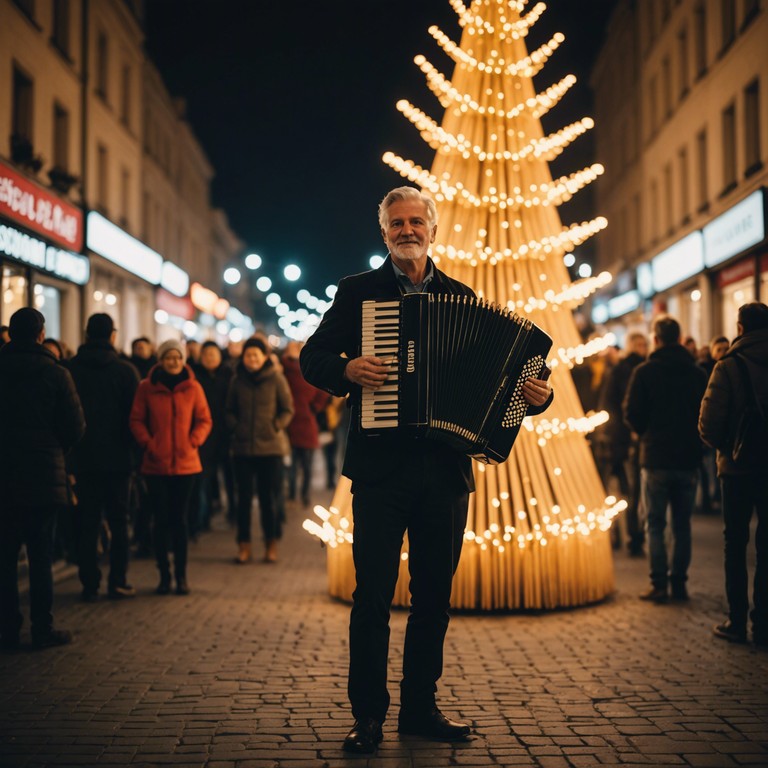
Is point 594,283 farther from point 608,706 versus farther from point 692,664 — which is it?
point 608,706

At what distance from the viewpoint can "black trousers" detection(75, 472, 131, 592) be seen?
8562 mm

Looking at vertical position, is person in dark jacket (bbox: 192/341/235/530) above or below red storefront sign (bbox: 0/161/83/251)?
below

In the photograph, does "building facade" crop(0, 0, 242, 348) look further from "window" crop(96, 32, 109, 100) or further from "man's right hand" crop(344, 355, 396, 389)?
"man's right hand" crop(344, 355, 396, 389)

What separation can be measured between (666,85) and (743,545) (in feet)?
81.8

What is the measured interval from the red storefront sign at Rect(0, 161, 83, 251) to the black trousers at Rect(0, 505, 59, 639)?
27.1 feet

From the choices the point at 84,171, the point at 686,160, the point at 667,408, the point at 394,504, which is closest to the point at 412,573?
the point at 394,504

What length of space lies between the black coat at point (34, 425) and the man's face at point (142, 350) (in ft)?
17.3

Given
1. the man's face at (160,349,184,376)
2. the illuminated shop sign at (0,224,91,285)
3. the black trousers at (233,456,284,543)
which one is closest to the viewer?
the man's face at (160,349,184,376)

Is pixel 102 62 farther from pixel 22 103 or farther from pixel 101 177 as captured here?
pixel 22 103

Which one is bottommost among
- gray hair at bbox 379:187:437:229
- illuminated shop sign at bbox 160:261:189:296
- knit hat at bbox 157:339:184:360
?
knit hat at bbox 157:339:184:360

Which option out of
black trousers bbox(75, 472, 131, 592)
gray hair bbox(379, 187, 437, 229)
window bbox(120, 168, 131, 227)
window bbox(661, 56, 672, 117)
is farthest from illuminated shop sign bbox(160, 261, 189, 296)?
gray hair bbox(379, 187, 437, 229)

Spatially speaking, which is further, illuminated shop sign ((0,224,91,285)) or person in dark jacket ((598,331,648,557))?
illuminated shop sign ((0,224,91,285))

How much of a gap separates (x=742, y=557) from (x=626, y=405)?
1.89 m

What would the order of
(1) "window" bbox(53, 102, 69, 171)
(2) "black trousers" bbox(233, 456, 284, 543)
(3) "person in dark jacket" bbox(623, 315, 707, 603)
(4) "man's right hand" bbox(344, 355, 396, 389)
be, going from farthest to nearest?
(1) "window" bbox(53, 102, 69, 171) → (2) "black trousers" bbox(233, 456, 284, 543) → (3) "person in dark jacket" bbox(623, 315, 707, 603) → (4) "man's right hand" bbox(344, 355, 396, 389)
